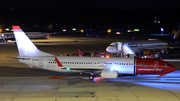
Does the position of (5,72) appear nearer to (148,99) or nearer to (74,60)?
(74,60)

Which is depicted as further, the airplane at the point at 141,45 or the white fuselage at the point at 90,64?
the airplane at the point at 141,45

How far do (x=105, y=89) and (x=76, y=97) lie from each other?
3904 mm

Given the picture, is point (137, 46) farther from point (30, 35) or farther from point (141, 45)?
point (30, 35)

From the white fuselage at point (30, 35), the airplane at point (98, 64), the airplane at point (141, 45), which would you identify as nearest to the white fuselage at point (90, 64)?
the airplane at point (98, 64)

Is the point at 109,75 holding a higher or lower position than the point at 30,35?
lower

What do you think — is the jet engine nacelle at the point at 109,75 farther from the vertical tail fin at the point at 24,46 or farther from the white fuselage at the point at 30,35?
the white fuselage at the point at 30,35

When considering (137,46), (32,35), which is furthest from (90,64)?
(32,35)

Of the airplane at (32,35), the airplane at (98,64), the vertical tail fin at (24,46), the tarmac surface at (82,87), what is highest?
the airplane at (32,35)

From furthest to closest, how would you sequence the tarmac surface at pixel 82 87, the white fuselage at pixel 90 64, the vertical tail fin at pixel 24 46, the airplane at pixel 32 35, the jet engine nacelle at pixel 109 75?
the airplane at pixel 32 35
the vertical tail fin at pixel 24 46
the white fuselage at pixel 90 64
the jet engine nacelle at pixel 109 75
the tarmac surface at pixel 82 87

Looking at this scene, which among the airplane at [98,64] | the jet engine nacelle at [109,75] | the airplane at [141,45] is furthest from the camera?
the airplane at [141,45]

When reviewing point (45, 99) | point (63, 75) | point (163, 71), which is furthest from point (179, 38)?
point (45, 99)

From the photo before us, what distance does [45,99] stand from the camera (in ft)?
69.8

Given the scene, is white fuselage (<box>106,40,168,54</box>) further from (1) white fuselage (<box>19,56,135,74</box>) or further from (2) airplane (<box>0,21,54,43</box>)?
(2) airplane (<box>0,21,54,43</box>)

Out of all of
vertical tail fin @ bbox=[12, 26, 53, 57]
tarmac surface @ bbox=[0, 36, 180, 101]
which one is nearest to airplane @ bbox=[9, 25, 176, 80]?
vertical tail fin @ bbox=[12, 26, 53, 57]
